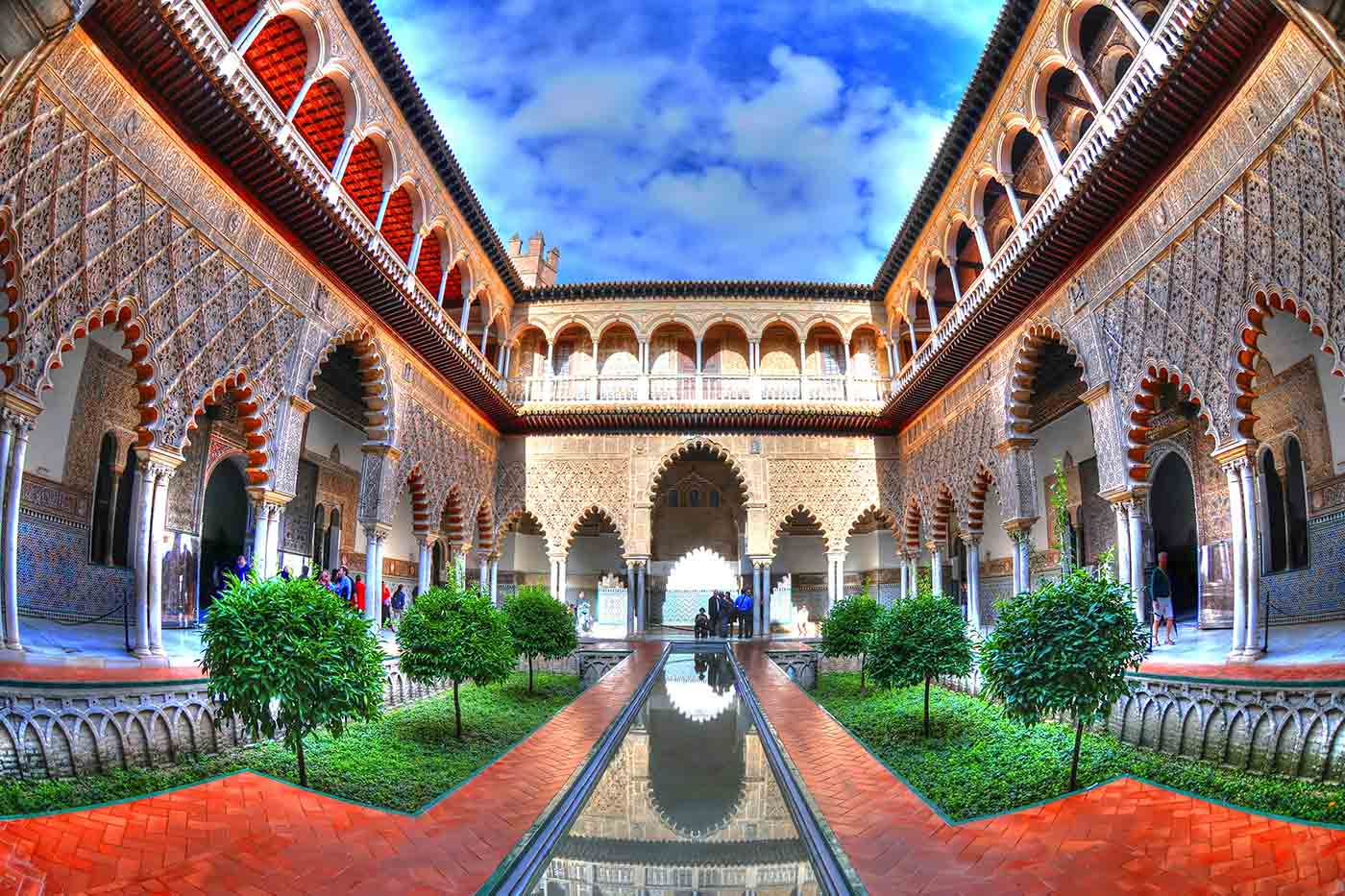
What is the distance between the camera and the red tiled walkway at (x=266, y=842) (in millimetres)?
3387

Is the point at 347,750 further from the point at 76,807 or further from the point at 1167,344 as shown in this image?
the point at 1167,344

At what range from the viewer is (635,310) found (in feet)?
60.8

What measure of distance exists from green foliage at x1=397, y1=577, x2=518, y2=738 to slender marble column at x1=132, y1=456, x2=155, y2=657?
238 cm

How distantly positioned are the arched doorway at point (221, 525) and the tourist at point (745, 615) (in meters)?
10.2

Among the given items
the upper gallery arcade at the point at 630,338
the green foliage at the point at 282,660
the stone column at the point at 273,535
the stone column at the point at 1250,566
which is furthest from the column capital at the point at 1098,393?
the stone column at the point at 273,535

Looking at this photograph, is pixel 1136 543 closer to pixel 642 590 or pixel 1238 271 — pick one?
pixel 1238 271

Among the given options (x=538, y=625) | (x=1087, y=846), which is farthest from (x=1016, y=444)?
(x=1087, y=846)

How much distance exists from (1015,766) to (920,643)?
2052 millimetres

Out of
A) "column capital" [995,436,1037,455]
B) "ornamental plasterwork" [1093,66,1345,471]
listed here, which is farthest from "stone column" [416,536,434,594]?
"ornamental plasterwork" [1093,66,1345,471]

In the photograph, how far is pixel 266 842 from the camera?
3938 mm

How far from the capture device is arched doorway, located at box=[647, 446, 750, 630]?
21297 mm

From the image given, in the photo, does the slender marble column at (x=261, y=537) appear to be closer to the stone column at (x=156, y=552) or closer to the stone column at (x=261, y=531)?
the stone column at (x=261, y=531)

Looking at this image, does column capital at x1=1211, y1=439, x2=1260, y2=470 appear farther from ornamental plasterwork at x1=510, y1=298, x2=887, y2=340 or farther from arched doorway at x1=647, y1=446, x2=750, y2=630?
arched doorway at x1=647, y1=446, x2=750, y2=630

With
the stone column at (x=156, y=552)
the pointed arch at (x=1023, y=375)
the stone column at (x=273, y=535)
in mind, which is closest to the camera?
the stone column at (x=156, y=552)
